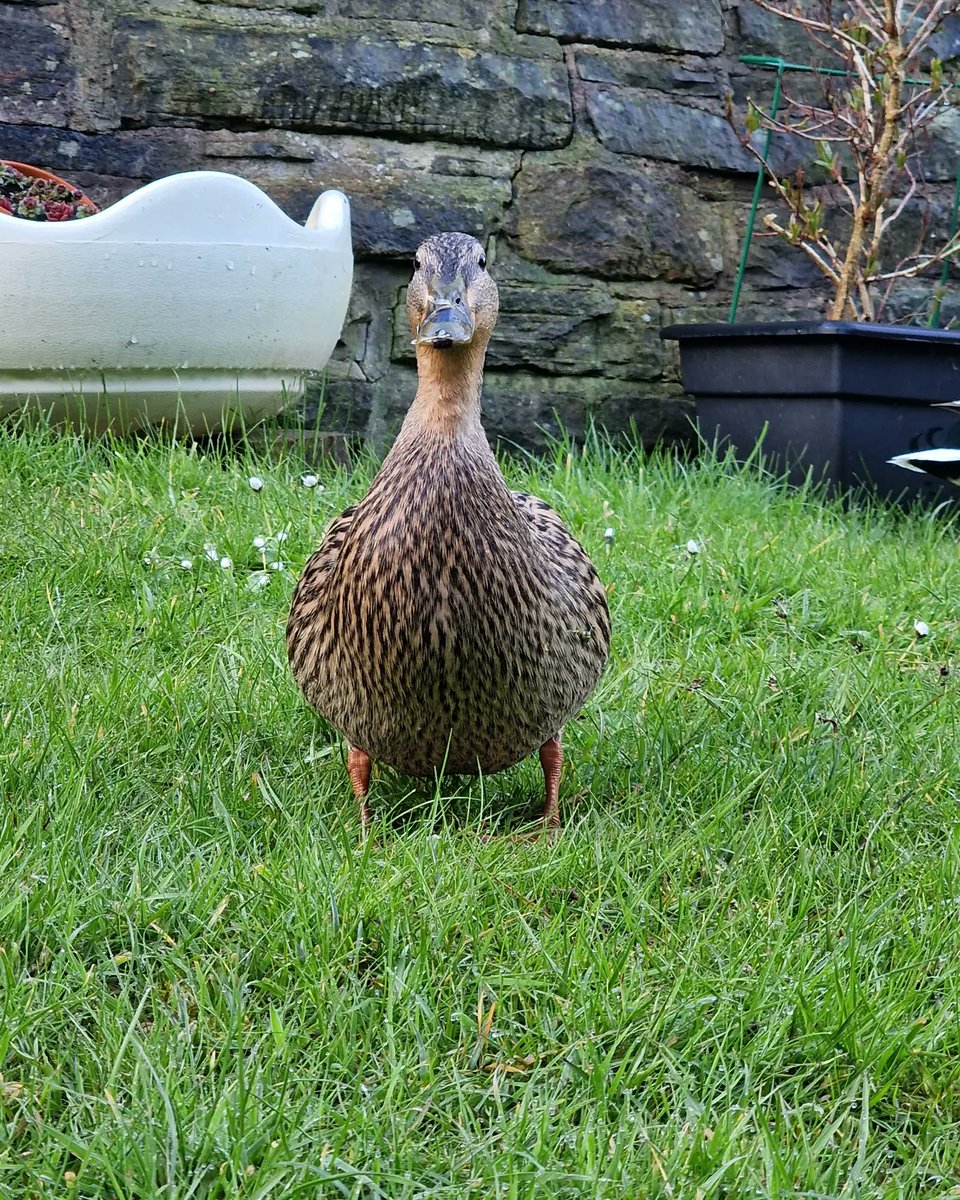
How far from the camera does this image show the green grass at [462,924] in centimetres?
160

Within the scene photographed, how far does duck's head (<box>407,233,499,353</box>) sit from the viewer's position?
238cm

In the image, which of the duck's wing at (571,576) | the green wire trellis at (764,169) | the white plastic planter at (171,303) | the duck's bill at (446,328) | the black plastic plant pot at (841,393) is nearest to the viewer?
the duck's bill at (446,328)

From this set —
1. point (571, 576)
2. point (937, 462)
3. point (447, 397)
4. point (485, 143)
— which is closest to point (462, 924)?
point (571, 576)

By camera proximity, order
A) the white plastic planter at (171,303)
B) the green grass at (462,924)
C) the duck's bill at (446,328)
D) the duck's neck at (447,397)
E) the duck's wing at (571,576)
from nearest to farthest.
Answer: the green grass at (462,924), the duck's bill at (446,328), the duck's neck at (447,397), the duck's wing at (571,576), the white plastic planter at (171,303)

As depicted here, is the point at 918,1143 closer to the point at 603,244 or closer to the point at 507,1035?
the point at 507,1035

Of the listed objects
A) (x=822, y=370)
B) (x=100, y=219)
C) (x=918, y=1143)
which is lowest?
(x=918, y=1143)

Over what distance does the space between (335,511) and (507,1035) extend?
8.14 feet

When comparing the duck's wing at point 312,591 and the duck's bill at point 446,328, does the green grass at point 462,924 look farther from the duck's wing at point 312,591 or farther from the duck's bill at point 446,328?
the duck's bill at point 446,328

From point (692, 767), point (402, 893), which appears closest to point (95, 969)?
point (402, 893)

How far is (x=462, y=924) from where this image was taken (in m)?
2.07

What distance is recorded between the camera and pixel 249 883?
2107mm

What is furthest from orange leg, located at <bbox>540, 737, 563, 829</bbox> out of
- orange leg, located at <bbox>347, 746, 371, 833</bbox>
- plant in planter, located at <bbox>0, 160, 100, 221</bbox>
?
plant in planter, located at <bbox>0, 160, 100, 221</bbox>

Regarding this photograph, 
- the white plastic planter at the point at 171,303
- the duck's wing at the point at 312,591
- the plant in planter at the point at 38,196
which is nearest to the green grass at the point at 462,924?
the duck's wing at the point at 312,591

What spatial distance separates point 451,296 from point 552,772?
0.90 m
